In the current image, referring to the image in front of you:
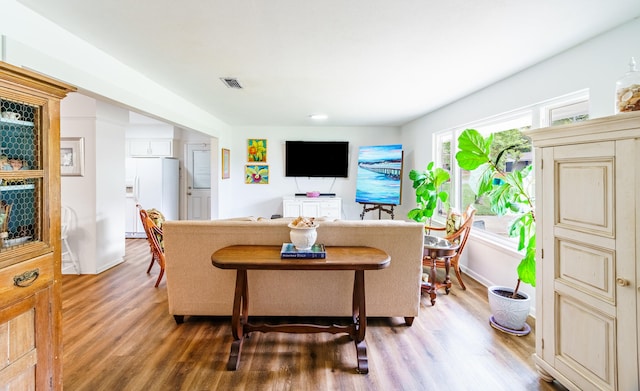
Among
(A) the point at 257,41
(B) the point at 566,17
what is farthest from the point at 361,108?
(B) the point at 566,17

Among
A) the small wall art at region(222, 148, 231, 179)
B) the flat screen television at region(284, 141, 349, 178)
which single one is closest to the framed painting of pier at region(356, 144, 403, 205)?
the flat screen television at region(284, 141, 349, 178)

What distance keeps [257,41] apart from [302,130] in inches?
148

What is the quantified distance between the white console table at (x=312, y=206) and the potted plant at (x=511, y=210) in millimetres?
3174

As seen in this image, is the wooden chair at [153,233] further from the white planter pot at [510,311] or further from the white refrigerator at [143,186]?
the white planter pot at [510,311]

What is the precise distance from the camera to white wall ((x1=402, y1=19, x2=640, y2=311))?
196 centimetres

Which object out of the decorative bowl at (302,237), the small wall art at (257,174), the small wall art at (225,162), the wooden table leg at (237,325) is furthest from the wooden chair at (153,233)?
the small wall art at (257,174)

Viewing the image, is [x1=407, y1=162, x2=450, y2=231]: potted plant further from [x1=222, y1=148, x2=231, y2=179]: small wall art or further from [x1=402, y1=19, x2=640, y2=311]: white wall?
[x1=222, y1=148, x2=231, y2=179]: small wall art

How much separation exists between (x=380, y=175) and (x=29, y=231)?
4791mm

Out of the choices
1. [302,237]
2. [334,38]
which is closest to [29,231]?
[302,237]

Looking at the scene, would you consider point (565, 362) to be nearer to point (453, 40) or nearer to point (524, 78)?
point (453, 40)

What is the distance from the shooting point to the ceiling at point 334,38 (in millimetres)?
1743

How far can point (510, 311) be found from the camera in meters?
2.32

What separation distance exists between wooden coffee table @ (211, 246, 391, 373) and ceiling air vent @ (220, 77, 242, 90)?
6.24ft

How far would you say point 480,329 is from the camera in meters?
2.39
